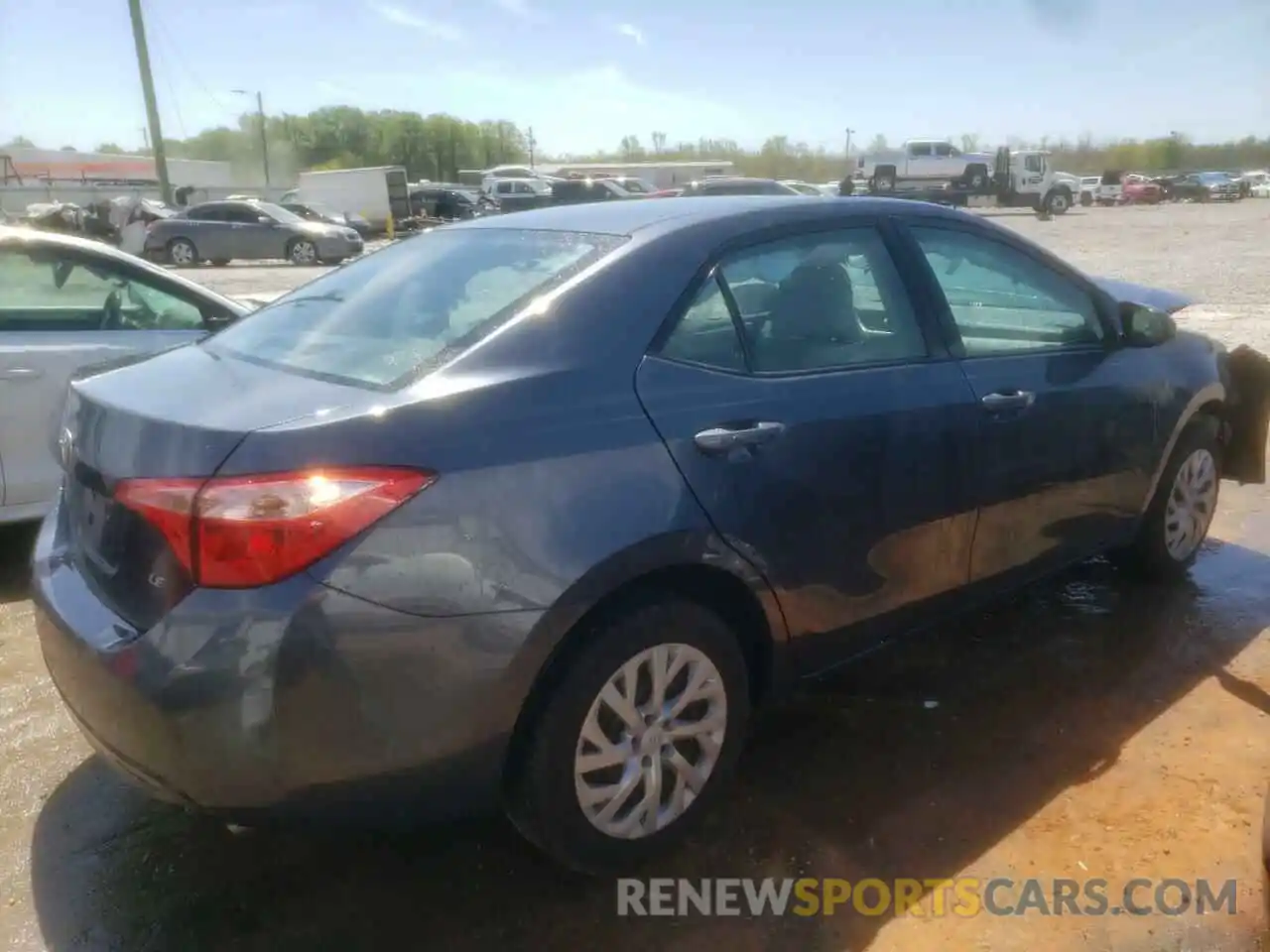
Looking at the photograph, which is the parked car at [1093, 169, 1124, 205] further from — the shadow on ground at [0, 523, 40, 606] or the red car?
the shadow on ground at [0, 523, 40, 606]

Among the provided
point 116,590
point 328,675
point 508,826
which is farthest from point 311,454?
point 508,826

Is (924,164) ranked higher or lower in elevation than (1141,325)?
lower

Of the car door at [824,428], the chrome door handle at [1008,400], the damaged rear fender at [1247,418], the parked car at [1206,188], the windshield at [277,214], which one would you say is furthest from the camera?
the parked car at [1206,188]

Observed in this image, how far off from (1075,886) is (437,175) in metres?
89.7

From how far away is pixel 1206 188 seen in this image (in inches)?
2206

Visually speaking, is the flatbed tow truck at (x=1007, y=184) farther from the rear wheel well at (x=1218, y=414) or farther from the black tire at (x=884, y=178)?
the rear wheel well at (x=1218, y=414)

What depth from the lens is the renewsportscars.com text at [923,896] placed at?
257cm

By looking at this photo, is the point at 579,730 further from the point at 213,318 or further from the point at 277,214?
the point at 277,214

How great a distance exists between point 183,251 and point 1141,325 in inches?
999

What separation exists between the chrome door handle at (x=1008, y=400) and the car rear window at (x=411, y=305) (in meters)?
1.27

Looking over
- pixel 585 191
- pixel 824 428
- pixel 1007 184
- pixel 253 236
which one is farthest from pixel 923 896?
pixel 1007 184

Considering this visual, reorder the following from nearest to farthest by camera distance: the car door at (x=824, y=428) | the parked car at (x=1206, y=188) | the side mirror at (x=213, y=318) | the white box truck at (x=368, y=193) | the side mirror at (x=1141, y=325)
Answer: the car door at (x=824, y=428)
the side mirror at (x=1141, y=325)
the side mirror at (x=213, y=318)
the white box truck at (x=368, y=193)
the parked car at (x=1206, y=188)

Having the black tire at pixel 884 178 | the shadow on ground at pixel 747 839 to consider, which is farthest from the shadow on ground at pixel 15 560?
the black tire at pixel 884 178

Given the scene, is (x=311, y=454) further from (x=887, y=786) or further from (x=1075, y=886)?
(x=1075, y=886)
